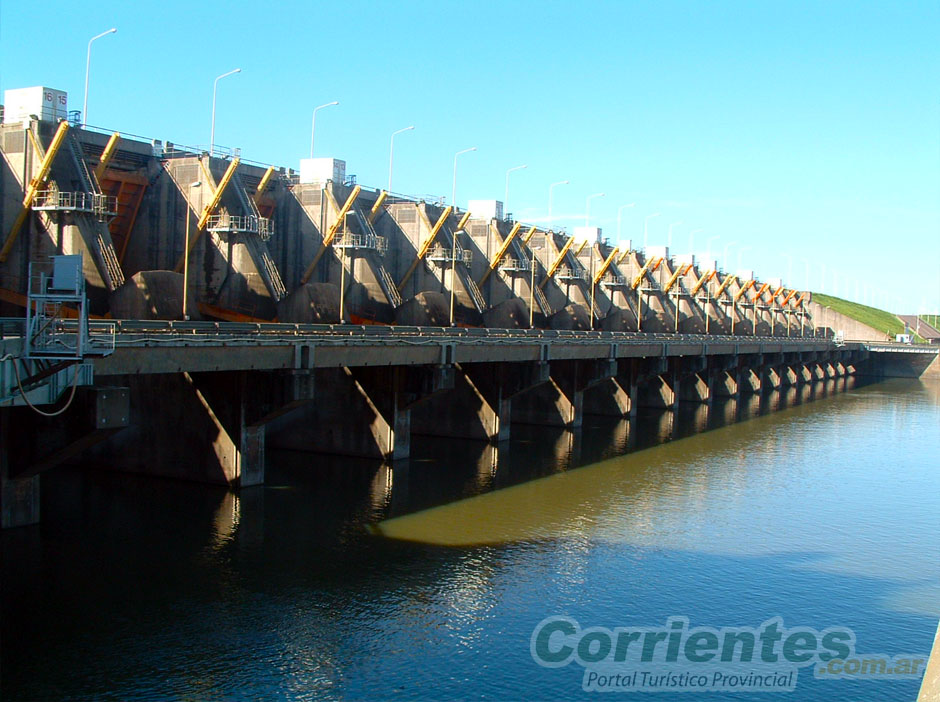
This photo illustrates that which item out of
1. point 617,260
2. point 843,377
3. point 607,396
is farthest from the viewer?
point 843,377

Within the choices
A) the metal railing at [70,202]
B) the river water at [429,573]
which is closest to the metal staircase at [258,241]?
the metal railing at [70,202]

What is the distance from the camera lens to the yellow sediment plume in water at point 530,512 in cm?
3048

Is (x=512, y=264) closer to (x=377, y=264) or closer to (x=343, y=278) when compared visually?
(x=377, y=264)

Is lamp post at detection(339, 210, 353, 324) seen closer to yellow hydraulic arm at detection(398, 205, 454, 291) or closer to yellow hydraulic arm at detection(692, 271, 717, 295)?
yellow hydraulic arm at detection(398, 205, 454, 291)

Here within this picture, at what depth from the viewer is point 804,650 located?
21203 millimetres

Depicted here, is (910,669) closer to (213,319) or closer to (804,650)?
(804,650)

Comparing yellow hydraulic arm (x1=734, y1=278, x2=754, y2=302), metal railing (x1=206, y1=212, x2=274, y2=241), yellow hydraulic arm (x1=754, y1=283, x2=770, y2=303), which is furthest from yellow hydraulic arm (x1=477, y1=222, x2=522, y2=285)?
yellow hydraulic arm (x1=754, y1=283, x2=770, y2=303)

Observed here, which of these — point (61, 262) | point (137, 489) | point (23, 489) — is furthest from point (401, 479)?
point (61, 262)

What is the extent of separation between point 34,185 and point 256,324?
50.1 ft

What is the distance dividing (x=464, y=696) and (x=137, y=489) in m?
19.4

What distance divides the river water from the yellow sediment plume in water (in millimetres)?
147

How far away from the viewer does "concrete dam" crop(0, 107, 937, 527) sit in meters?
25.6

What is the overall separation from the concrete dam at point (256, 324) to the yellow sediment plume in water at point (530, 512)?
20.1 ft

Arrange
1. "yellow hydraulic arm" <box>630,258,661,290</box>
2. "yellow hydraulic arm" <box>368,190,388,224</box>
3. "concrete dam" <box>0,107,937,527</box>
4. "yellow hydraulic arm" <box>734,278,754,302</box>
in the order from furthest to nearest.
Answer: "yellow hydraulic arm" <box>734,278,754,302</box>
"yellow hydraulic arm" <box>630,258,661,290</box>
"yellow hydraulic arm" <box>368,190,388,224</box>
"concrete dam" <box>0,107,937,527</box>
